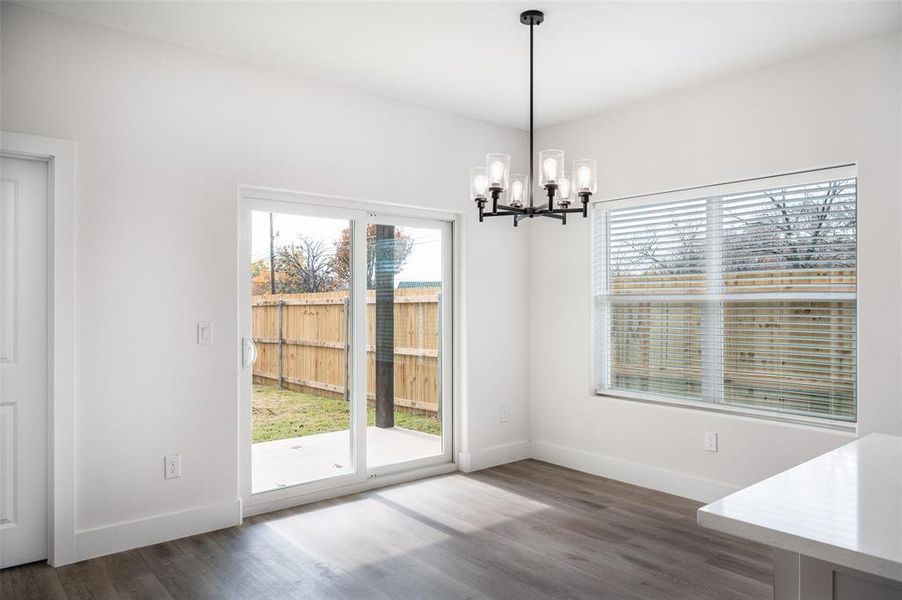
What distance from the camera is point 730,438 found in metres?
3.86

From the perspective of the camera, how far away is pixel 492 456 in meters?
4.86

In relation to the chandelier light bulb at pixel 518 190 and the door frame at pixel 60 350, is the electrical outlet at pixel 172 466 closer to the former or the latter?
the door frame at pixel 60 350

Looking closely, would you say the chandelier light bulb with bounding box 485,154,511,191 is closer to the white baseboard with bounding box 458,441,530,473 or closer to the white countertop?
the white countertop

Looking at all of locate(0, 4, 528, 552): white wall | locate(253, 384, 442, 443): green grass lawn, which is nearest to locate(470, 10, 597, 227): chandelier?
locate(0, 4, 528, 552): white wall

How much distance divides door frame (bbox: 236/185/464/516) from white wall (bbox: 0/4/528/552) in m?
0.12

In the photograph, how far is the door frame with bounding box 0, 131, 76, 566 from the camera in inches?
118

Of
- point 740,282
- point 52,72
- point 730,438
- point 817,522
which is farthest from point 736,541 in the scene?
point 52,72

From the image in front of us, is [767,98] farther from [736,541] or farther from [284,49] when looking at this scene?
[284,49]

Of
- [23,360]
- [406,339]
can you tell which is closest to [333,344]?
[406,339]

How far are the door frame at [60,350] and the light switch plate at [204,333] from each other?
0.62 metres

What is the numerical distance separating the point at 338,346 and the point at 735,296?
8.65 feet

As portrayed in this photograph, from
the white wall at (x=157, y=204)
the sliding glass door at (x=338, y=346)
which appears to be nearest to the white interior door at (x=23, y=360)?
the white wall at (x=157, y=204)

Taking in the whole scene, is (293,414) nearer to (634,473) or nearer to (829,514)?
(634,473)

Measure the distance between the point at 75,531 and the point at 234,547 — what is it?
77 centimetres
